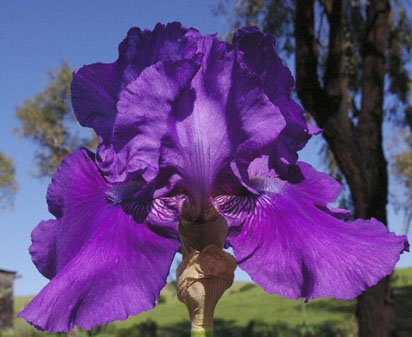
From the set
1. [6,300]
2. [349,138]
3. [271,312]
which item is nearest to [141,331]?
[271,312]

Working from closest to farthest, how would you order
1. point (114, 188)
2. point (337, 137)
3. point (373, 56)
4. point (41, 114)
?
point (114, 188) < point (337, 137) < point (373, 56) < point (41, 114)

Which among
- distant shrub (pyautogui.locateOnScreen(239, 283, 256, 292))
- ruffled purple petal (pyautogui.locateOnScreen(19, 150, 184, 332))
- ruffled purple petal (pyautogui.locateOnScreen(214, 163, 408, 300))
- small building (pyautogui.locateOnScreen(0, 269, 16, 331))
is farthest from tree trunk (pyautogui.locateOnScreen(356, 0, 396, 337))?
small building (pyautogui.locateOnScreen(0, 269, 16, 331))

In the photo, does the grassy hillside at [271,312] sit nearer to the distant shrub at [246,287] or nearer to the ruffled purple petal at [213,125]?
the distant shrub at [246,287]

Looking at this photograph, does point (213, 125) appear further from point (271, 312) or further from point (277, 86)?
point (271, 312)

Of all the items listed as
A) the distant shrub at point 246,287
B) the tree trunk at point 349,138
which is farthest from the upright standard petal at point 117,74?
the distant shrub at point 246,287

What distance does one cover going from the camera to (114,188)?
84 centimetres

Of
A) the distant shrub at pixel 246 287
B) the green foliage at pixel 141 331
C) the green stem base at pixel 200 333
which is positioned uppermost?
the distant shrub at pixel 246 287

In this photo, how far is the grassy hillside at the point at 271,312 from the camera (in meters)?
13.1

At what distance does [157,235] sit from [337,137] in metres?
5.14

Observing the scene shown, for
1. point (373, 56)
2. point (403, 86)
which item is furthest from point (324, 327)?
point (373, 56)

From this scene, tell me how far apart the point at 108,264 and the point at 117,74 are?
0.26 meters

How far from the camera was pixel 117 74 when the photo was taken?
32.1 inches

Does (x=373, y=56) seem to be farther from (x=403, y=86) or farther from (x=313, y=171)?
(x=313, y=171)

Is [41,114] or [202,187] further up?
[41,114]
